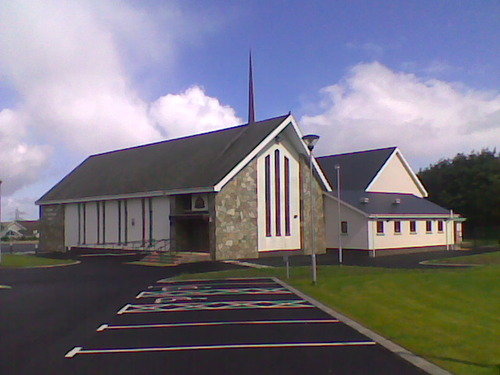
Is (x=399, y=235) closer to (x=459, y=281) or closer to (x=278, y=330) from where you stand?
(x=459, y=281)

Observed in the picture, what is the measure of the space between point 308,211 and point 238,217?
22.0ft

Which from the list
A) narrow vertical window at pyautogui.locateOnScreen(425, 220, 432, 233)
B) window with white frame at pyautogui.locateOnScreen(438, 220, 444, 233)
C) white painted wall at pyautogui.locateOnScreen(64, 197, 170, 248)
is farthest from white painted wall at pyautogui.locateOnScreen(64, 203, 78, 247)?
window with white frame at pyautogui.locateOnScreen(438, 220, 444, 233)

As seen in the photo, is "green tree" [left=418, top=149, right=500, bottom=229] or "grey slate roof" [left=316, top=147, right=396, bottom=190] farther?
"green tree" [left=418, top=149, right=500, bottom=229]

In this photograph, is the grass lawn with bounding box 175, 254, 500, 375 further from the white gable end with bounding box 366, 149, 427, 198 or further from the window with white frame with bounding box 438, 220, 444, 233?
the white gable end with bounding box 366, 149, 427, 198

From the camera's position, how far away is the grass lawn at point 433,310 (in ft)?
27.6

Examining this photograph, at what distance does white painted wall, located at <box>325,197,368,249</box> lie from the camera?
3625cm

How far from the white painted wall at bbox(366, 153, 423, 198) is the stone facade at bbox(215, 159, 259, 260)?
13593 millimetres

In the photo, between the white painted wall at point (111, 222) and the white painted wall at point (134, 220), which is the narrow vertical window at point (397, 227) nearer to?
the white painted wall at point (134, 220)

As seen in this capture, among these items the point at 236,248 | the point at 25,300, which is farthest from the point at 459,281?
the point at 236,248

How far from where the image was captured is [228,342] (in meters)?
9.45

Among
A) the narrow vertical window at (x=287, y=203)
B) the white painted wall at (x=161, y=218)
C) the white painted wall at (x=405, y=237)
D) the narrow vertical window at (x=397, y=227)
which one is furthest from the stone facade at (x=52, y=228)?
the narrow vertical window at (x=397, y=227)

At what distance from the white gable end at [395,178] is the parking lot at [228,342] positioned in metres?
31.3

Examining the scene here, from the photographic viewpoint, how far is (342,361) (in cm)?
809

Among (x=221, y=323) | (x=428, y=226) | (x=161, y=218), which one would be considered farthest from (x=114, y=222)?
(x=221, y=323)
